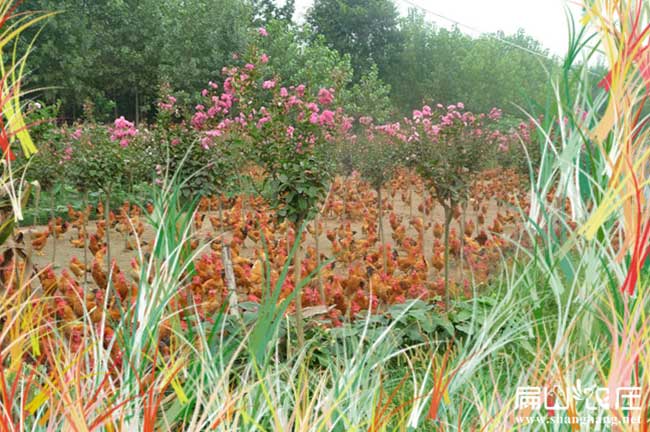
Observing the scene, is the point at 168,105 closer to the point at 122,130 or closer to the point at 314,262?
the point at 122,130

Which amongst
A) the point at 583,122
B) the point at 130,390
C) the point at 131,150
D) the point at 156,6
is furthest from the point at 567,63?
the point at 156,6

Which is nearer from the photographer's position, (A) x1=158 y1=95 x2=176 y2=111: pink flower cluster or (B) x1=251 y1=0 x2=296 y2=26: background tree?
(A) x1=158 y1=95 x2=176 y2=111: pink flower cluster

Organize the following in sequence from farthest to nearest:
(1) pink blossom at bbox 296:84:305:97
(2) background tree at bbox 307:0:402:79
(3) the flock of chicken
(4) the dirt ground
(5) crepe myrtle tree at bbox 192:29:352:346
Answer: (2) background tree at bbox 307:0:402:79
(4) the dirt ground
(1) pink blossom at bbox 296:84:305:97
(5) crepe myrtle tree at bbox 192:29:352:346
(3) the flock of chicken

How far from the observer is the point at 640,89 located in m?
0.95

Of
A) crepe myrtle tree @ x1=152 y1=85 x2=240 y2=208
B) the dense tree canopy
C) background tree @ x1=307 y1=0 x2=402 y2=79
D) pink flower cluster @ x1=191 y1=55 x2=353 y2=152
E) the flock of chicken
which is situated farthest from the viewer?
the dense tree canopy

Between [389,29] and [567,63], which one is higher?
[389,29]

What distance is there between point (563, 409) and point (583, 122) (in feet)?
1.31

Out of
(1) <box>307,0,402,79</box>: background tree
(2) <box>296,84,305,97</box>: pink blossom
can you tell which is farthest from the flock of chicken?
(1) <box>307,0,402,79</box>: background tree

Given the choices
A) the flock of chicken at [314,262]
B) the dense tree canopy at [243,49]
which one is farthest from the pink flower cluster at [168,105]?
the dense tree canopy at [243,49]

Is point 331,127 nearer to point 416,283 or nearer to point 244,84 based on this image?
point 244,84

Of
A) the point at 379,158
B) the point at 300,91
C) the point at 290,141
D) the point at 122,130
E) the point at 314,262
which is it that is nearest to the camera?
the point at 290,141

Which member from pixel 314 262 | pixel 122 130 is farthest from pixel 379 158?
pixel 122 130

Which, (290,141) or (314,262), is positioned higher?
(290,141)

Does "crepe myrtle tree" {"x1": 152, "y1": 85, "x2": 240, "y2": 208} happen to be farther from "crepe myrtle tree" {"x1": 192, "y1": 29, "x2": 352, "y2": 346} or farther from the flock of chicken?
the flock of chicken
